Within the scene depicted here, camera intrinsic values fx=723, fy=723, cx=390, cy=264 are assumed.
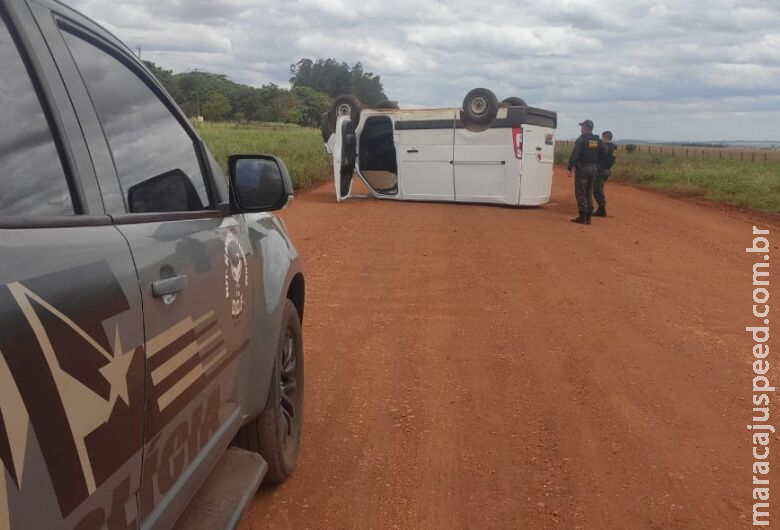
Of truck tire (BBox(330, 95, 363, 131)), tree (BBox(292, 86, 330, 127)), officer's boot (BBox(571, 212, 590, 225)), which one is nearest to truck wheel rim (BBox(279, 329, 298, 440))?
officer's boot (BBox(571, 212, 590, 225))

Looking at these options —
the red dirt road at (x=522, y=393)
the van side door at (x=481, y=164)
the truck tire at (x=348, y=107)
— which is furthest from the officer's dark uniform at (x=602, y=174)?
the truck tire at (x=348, y=107)

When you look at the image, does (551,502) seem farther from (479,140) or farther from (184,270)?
(479,140)

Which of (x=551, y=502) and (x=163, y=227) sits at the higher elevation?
(x=163, y=227)

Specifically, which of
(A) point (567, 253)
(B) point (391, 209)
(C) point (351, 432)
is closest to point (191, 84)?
(B) point (391, 209)

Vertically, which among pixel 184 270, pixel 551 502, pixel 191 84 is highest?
pixel 191 84

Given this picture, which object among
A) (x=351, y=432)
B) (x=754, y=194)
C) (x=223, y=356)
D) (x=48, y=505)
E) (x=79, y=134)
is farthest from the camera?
(x=754, y=194)

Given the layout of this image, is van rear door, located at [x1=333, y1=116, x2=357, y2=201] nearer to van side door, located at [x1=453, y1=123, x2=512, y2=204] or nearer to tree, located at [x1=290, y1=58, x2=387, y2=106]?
van side door, located at [x1=453, y1=123, x2=512, y2=204]

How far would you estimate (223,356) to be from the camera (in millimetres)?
2484

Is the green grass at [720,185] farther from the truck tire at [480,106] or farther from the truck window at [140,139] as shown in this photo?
the truck window at [140,139]

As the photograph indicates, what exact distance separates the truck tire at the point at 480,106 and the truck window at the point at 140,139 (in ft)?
40.5

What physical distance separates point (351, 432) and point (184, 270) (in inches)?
82.8

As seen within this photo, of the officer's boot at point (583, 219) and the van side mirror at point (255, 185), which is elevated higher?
the van side mirror at point (255, 185)

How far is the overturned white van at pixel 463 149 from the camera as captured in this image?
1462cm

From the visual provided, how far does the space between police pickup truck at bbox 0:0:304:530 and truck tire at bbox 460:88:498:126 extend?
476 inches
